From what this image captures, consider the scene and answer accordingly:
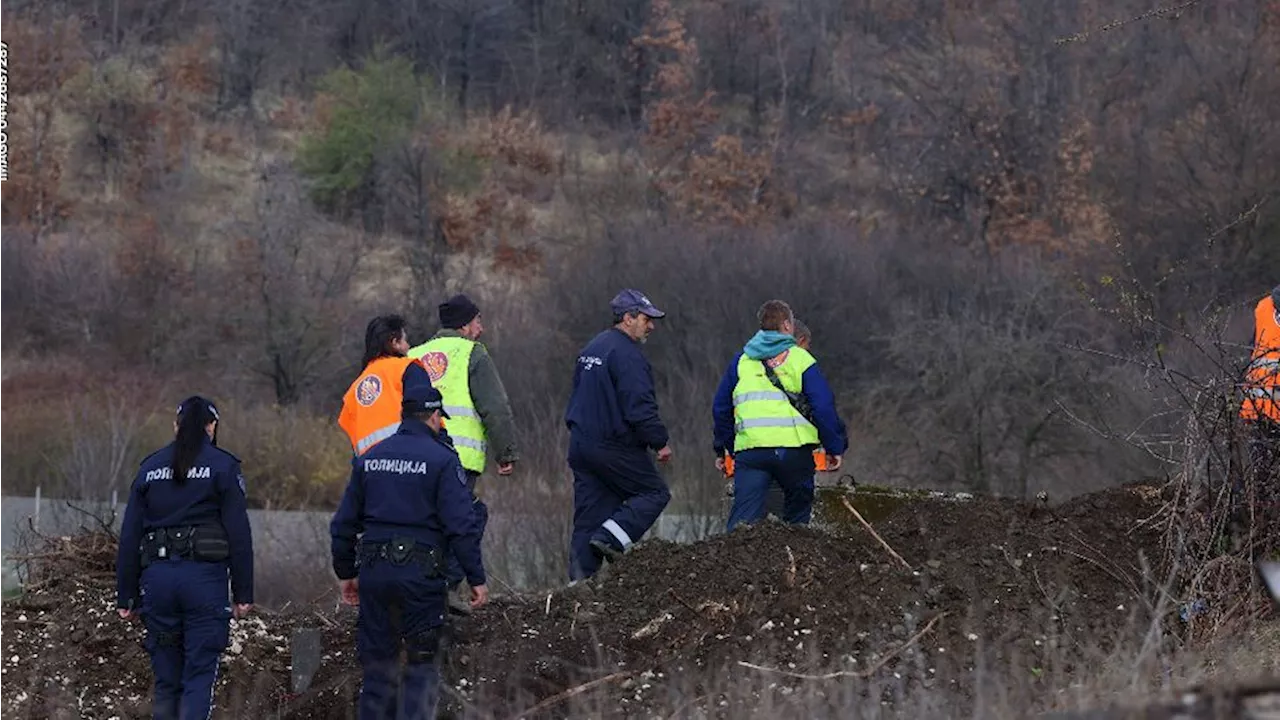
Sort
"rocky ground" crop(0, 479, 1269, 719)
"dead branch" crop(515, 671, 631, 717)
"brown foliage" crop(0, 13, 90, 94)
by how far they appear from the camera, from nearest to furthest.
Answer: "dead branch" crop(515, 671, 631, 717) < "rocky ground" crop(0, 479, 1269, 719) < "brown foliage" crop(0, 13, 90, 94)

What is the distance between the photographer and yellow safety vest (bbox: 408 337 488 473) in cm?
1076

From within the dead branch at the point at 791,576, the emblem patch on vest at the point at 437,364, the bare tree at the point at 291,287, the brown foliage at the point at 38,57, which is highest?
the brown foliage at the point at 38,57

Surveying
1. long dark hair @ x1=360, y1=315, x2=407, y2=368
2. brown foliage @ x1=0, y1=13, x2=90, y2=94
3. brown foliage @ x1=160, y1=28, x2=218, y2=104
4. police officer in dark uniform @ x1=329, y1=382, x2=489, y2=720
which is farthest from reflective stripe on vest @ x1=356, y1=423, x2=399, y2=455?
brown foliage @ x1=160, y1=28, x2=218, y2=104

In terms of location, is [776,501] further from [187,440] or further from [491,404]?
[187,440]

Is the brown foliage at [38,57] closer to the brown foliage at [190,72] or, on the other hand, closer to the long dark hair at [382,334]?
the brown foliage at [190,72]

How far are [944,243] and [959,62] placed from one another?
950cm

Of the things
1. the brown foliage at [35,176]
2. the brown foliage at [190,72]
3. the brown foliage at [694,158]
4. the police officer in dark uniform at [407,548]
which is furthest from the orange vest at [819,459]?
the brown foliage at [190,72]

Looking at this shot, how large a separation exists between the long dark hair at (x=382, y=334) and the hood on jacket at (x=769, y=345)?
244 cm

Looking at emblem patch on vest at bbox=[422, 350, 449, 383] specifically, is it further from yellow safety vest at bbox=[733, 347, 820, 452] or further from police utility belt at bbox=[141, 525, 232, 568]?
police utility belt at bbox=[141, 525, 232, 568]

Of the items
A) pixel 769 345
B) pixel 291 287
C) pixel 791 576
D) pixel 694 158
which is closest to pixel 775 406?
pixel 769 345

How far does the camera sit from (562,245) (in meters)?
42.3

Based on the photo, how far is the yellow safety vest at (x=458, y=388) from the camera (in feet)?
35.3

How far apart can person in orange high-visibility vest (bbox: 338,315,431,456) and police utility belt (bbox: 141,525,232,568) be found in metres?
1.46

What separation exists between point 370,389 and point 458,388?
0.88 m
